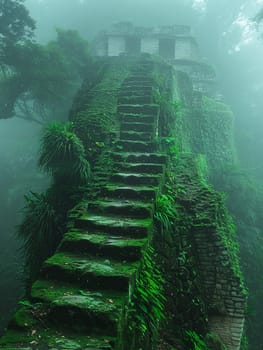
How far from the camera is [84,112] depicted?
9453 mm

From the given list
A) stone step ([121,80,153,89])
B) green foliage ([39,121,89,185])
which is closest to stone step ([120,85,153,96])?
stone step ([121,80,153,89])

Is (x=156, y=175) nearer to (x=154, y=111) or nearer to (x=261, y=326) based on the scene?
(x=154, y=111)

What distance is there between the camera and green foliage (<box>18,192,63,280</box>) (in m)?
6.04

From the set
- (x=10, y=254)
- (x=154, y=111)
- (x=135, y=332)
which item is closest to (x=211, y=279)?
(x=135, y=332)

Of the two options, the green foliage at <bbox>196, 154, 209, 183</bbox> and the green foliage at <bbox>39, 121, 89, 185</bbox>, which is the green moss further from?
the green foliage at <bbox>196, 154, 209, 183</bbox>

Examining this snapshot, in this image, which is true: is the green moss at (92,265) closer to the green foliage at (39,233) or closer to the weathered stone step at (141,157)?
the green foliage at (39,233)

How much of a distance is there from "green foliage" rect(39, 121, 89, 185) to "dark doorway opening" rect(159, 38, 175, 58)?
1626 centimetres

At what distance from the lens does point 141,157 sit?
7.62 metres

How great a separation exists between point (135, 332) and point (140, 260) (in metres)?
0.94

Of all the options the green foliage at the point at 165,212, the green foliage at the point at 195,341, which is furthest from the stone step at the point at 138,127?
the green foliage at the point at 195,341

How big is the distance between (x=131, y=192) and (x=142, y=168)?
1.09 metres

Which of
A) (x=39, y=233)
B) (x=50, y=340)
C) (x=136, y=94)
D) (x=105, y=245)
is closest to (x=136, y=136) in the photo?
(x=136, y=94)

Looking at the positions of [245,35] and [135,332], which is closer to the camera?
[135,332]

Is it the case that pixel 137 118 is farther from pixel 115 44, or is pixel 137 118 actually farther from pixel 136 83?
pixel 115 44
